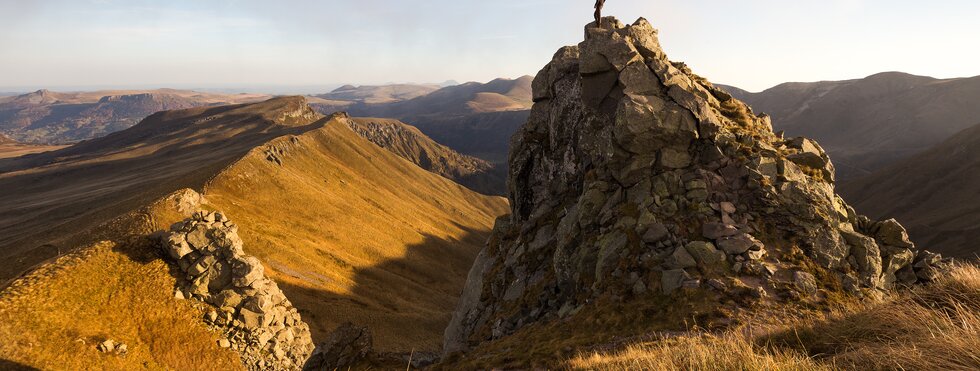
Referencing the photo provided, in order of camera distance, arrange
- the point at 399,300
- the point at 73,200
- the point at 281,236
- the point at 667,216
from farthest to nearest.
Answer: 1. the point at 73,200
2. the point at 399,300
3. the point at 281,236
4. the point at 667,216

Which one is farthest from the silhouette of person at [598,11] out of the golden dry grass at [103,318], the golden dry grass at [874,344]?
the golden dry grass at [103,318]

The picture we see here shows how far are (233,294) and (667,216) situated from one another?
39302 mm

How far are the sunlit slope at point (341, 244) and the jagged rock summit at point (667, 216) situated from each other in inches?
1710

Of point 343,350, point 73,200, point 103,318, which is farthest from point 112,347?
point 73,200

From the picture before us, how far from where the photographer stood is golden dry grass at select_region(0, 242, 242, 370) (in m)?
30.9

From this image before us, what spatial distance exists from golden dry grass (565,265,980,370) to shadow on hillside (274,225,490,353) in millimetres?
44912

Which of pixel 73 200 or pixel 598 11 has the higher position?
pixel 598 11

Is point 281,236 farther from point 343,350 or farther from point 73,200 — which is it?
point 343,350

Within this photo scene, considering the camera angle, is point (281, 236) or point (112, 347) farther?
point (281, 236)

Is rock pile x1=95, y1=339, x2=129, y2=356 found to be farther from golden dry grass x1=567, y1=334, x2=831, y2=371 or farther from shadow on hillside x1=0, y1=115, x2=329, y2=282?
golden dry grass x1=567, y1=334, x2=831, y2=371

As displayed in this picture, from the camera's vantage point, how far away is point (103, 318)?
116 ft

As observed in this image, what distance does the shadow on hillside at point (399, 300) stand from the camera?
70438 mm

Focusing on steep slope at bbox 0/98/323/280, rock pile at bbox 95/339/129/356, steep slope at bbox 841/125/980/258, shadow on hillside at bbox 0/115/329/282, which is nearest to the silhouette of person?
rock pile at bbox 95/339/129/356

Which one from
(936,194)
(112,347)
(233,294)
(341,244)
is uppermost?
(936,194)
